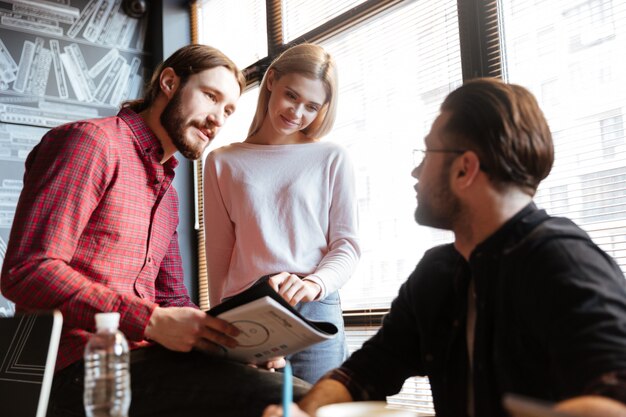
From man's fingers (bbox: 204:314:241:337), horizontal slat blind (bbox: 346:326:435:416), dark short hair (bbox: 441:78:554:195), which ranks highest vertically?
dark short hair (bbox: 441:78:554:195)

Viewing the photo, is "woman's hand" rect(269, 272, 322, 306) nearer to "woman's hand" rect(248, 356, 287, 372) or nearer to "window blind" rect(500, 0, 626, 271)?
"woman's hand" rect(248, 356, 287, 372)

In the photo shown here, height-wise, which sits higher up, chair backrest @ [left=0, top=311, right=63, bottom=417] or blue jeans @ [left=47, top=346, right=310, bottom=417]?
chair backrest @ [left=0, top=311, right=63, bottom=417]

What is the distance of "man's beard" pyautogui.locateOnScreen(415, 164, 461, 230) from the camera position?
133 cm

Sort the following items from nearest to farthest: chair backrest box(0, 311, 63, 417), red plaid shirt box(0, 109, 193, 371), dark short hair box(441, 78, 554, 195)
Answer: chair backrest box(0, 311, 63, 417) < dark short hair box(441, 78, 554, 195) < red plaid shirt box(0, 109, 193, 371)

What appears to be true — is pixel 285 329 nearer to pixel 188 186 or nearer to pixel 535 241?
pixel 535 241

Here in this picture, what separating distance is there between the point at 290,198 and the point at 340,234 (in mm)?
200

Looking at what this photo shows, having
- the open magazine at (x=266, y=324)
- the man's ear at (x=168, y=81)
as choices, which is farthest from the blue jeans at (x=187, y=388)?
the man's ear at (x=168, y=81)

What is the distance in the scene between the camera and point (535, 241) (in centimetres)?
110

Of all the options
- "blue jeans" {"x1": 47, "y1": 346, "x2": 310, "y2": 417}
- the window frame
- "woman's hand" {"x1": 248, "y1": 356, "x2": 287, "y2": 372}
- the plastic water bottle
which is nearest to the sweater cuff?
"woman's hand" {"x1": 248, "y1": 356, "x2": 287, "y2": 372}

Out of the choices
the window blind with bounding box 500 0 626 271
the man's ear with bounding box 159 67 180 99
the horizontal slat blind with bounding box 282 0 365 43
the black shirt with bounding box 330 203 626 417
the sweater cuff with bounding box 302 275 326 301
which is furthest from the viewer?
the horizontal slat blind with bounding box 282 0 365 43

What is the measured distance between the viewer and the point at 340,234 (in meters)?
2.10

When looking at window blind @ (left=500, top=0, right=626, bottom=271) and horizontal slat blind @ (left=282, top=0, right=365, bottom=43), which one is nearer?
window blind @ (left=500, top=0, right=626, bottom=271)

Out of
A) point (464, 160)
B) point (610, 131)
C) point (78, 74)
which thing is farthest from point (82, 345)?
point (78, 74)

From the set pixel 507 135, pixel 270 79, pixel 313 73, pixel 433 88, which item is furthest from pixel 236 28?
pixel 507 135
